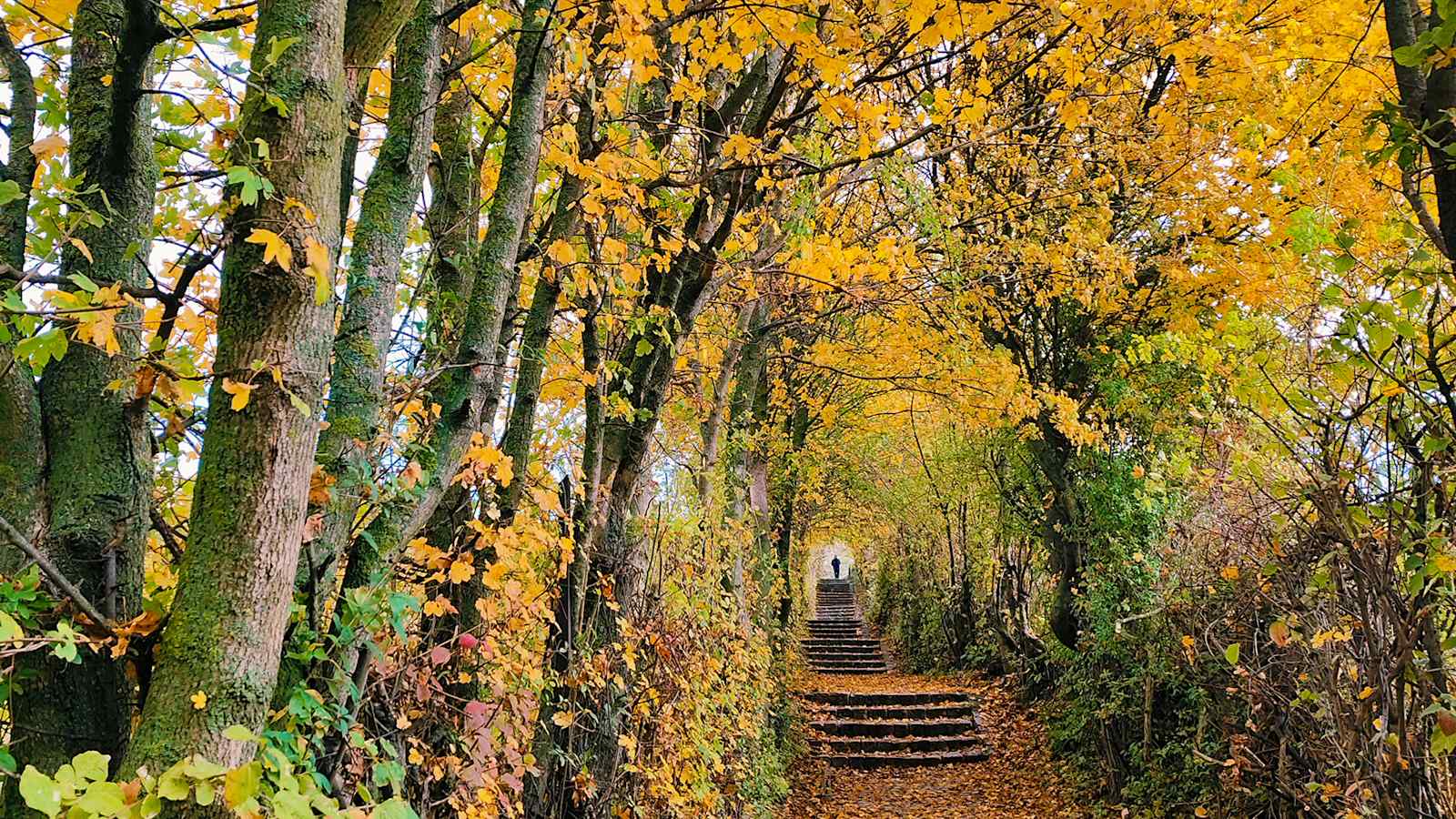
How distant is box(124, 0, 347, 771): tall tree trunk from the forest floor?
25.8ft

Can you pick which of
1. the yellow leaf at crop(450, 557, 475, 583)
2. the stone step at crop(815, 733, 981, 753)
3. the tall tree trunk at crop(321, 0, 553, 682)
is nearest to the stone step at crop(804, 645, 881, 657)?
the stone step at crop(815, 733, 981, 753)

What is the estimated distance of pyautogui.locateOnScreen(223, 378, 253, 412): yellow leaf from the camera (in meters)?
1.70

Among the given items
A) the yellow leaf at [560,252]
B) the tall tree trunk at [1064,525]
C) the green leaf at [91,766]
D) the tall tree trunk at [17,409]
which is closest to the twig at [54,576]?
the tall tree trunk at [17,409]

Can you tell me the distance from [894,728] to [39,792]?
1106cm

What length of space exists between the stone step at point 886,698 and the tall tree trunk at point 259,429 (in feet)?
→ 37.0

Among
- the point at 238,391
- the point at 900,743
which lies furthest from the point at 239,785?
the point at 900,743

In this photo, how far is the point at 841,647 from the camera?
772 inches

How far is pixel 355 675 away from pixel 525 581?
174cm

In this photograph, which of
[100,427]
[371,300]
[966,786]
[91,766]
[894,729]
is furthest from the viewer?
[894,729]

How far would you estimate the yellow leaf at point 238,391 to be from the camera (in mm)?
1695

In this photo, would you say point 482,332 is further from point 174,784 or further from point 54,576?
point 174,784

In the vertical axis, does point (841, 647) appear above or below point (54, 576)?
below

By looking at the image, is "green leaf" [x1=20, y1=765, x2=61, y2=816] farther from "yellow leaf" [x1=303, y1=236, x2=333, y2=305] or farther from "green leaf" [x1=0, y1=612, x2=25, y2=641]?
"yellow leaf" [x1=303, y1=236, x2=333, y2=305]

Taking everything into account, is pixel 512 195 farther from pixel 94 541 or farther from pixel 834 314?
pixel 834 314
